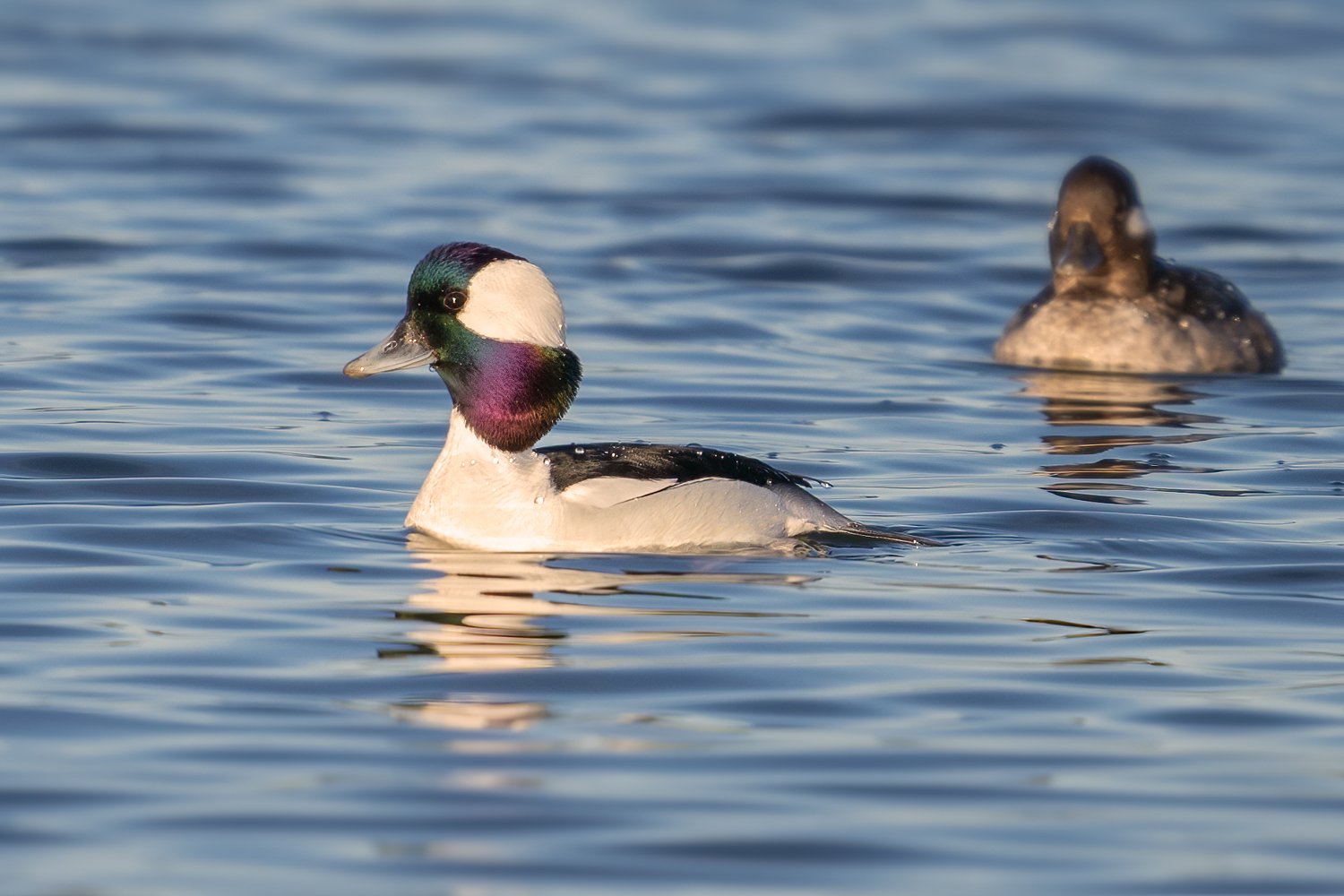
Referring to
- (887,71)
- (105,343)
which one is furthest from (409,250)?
(887,71)

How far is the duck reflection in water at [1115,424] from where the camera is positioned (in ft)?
36.9

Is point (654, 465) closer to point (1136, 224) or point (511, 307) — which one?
point (511, 307)

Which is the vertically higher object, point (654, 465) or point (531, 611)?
point (654, 465)

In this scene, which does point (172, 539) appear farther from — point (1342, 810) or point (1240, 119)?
point (1240, 119)

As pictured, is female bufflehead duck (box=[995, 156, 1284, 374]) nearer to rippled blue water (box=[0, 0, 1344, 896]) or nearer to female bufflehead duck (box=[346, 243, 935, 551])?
rippled blue water (box=[0, 0, 1344, 896])

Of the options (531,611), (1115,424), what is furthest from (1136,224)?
(531,611)

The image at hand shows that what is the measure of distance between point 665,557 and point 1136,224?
23.4 ft

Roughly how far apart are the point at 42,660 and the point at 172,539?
203 centimetres

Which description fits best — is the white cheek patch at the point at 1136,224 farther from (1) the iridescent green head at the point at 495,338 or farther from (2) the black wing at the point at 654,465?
(1) the iridescent green head at the point at 495,338

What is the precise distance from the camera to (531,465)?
9578mm

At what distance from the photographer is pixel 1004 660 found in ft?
26.3

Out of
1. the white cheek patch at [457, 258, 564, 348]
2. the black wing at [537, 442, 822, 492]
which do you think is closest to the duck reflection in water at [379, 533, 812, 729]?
the black wing at [537, 442, 822, 492]

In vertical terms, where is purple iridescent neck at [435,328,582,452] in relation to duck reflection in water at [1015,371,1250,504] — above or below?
above

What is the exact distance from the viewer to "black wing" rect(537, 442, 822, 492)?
9.38m
